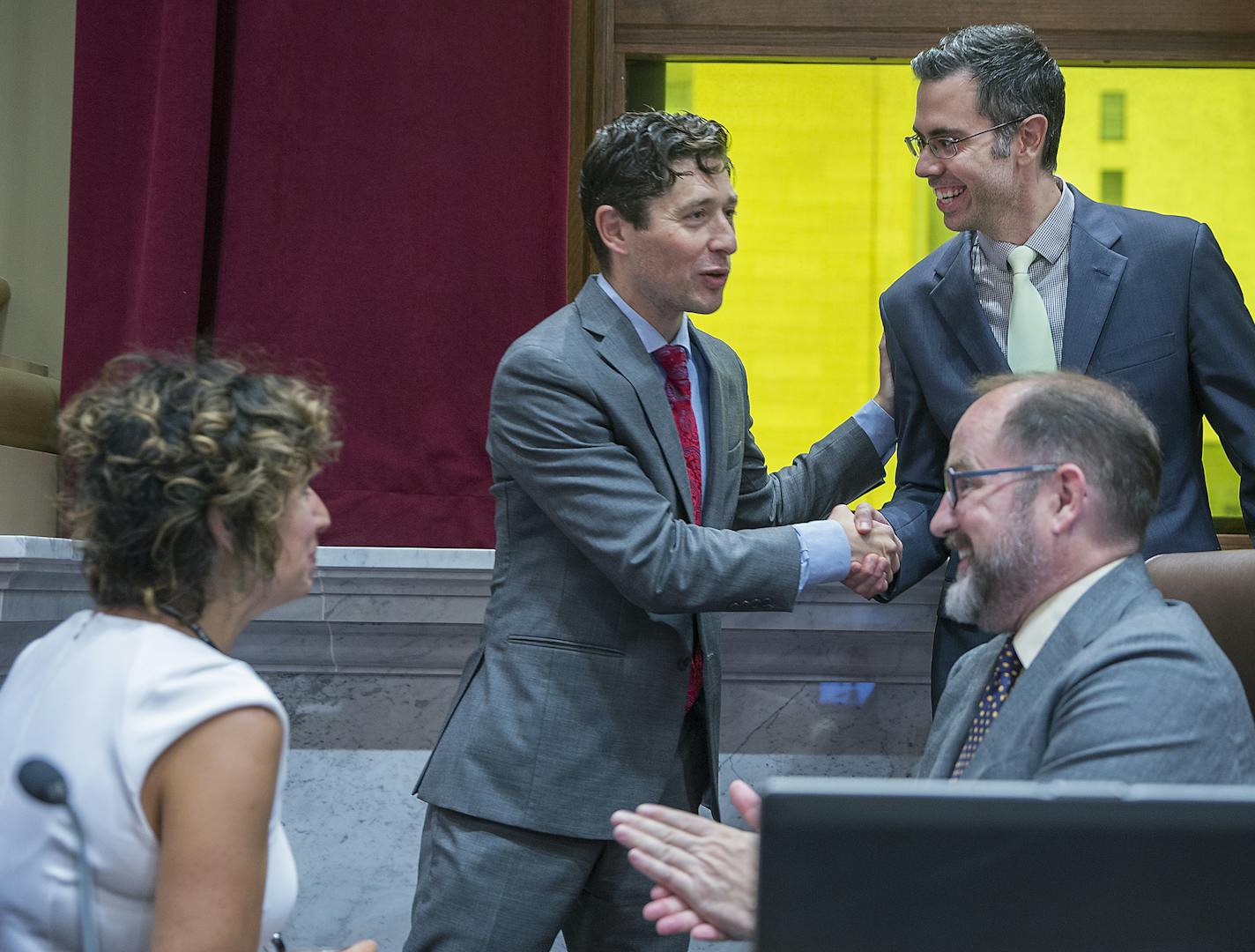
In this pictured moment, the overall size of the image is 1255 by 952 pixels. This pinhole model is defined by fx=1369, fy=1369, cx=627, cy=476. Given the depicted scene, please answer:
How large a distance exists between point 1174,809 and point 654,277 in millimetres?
1417

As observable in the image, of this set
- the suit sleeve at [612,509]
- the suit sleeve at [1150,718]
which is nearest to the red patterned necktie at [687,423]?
the suit sleeve at [612,509]

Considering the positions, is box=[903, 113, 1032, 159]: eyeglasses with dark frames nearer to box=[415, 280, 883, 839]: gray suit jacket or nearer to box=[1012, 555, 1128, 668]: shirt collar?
box=[415, 280, 883, 839]: gray suit jacket

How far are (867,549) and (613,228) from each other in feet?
2.25

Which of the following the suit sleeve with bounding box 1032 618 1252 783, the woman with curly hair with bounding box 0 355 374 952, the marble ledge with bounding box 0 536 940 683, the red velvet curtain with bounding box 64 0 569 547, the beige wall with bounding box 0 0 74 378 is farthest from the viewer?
the beige wall with bounding box 0 0 74 378

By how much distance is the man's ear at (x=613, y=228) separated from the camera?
90.1 inches

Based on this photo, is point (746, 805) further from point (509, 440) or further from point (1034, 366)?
point (1034, 366)

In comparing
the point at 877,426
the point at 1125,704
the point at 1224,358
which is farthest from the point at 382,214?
the point at 1125,704

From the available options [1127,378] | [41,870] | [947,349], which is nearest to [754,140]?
[947,349]

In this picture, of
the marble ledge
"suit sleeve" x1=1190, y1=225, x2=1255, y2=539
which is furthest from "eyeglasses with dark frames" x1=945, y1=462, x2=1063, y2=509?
the marble ledge

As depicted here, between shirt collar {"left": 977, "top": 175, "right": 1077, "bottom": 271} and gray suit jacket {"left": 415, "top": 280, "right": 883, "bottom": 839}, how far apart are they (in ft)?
2.27

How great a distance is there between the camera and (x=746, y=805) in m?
1.42

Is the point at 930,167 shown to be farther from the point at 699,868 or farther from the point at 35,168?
the point at 35,168

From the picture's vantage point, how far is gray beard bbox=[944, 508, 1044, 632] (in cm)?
158

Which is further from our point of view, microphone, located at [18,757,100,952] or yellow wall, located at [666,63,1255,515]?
yellow wall, located at [666,63,1255,515]
